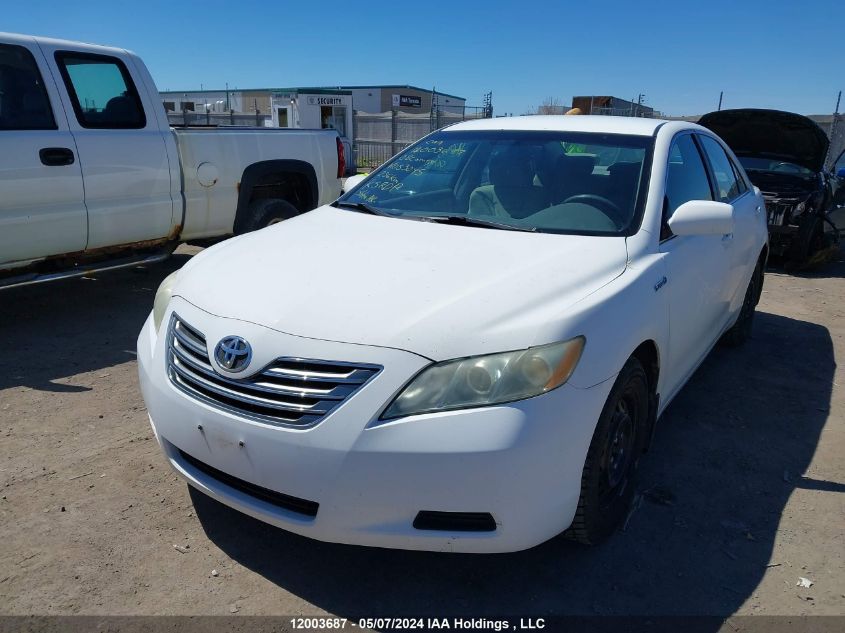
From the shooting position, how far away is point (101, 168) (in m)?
5.13

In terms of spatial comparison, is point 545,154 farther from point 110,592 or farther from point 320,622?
point 110,592

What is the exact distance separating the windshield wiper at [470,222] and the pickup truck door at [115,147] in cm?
313

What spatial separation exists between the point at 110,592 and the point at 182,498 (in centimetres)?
60

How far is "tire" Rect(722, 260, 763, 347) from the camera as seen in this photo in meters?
5.04

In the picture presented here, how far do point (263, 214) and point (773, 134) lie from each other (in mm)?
6876

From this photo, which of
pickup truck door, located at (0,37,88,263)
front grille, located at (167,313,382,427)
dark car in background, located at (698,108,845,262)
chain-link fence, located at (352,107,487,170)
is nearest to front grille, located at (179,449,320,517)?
front grille, located at (167,313,382,427)

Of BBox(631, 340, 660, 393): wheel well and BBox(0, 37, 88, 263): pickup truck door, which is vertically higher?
BBox(0, 37, 88, 263): pickup truck door

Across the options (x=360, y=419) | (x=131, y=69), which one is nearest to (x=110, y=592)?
(x=360, y=419)

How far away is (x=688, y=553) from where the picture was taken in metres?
2.70

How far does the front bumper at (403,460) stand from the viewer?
6.69 ft

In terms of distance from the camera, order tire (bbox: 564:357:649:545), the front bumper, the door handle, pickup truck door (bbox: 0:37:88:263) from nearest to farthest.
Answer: the front bumper
tire (bbox: 564:357:649:545)
pickup truck door (bbox: 0:37:88:263)
the door handle

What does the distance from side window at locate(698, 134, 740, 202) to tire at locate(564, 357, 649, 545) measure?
1.99m

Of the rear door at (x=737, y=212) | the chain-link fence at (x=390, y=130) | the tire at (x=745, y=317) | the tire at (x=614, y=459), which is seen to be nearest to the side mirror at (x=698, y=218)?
the tire at (x=614, y=459)

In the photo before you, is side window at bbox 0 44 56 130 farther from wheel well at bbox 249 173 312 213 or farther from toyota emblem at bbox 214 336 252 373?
toyota emblem at bbox 214 336 252 373
